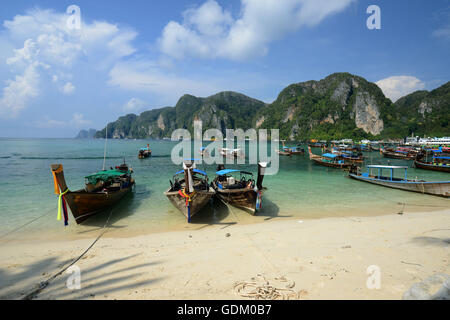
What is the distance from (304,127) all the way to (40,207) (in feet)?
538

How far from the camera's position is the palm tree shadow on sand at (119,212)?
10912 millimetres

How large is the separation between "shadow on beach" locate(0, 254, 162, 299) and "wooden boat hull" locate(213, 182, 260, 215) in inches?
232

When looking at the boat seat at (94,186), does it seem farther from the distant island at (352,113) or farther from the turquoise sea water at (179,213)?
the distant island at (352,113)

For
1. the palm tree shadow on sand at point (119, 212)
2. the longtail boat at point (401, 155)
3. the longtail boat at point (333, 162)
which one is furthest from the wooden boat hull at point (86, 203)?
the longtail boat at point (401, 155)

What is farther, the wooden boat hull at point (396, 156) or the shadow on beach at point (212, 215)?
the wooden boat hull at point (396, 156)

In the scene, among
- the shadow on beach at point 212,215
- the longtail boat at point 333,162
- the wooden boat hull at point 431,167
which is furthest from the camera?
the longtail boat at point 333,162

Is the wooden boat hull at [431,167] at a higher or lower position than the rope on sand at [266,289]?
higher

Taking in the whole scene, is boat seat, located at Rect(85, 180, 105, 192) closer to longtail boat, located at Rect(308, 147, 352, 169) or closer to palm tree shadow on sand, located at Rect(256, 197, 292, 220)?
palm tree shadow on sand, located at Rect(256, 197, 292, 220)

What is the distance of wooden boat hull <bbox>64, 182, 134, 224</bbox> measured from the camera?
33.7 feet

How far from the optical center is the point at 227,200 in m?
12.3

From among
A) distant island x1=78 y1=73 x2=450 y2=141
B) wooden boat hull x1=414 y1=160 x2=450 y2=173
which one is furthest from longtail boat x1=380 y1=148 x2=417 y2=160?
distant island x1=78 y1=73 x2=450 y2=141

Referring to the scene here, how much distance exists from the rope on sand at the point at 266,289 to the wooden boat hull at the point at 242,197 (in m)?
6.09
